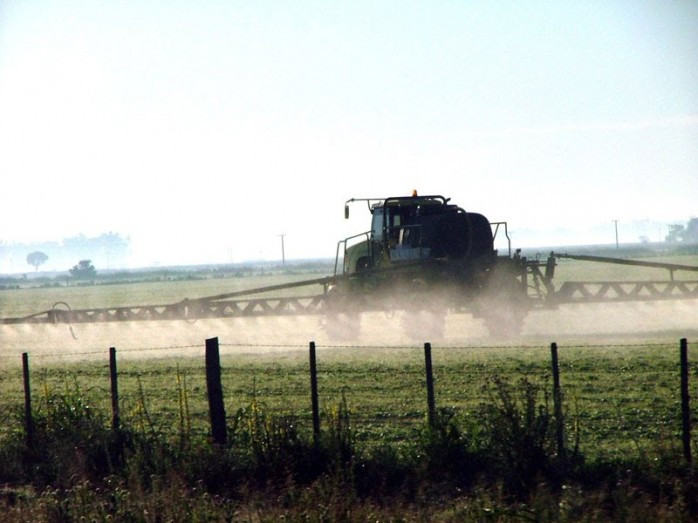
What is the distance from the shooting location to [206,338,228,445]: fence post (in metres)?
13.0

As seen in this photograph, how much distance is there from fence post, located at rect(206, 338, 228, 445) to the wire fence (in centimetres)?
34

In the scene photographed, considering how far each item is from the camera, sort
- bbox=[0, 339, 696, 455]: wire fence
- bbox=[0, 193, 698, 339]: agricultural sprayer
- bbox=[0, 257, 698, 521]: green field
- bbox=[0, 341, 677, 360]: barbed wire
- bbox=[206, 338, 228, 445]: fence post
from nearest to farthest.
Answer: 1. bbox=[0, 257, 698, 521]: green field
2. bbox=[206, 338, 228, 445]: fence post
3. bbox=[0, 339, 696, 455]: wire fence
4. bbox=[0, 341, 677, 360]: barbed wire
5. bbox=[0, 193, 698, 339]: agricultural sprayer

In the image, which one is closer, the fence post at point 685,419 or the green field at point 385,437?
the green field at point 385,437

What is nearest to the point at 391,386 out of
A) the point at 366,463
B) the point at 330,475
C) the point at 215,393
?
the point at 215,393

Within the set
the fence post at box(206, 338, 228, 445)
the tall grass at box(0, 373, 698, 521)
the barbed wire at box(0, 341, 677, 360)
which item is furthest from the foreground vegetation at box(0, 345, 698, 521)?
the barbed wire at box(0, 341, 677, 360)

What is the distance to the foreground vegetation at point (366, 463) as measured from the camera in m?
10.4

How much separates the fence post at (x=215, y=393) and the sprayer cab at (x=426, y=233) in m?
13.3

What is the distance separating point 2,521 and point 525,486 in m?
5.37

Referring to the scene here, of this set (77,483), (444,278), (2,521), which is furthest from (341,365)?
(2,521)

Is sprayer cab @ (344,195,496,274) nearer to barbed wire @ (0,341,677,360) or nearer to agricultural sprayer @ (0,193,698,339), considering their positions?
agricultural sprayer @ (0,193,698,339)

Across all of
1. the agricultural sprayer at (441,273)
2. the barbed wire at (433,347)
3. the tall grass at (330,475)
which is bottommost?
the tall grass at (330,475)

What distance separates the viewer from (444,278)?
1025 inches

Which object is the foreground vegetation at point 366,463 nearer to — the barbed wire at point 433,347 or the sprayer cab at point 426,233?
the barbed wire at point 433,347

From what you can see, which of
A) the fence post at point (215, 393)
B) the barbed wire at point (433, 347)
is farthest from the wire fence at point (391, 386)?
the fence post at point (215, 393)
